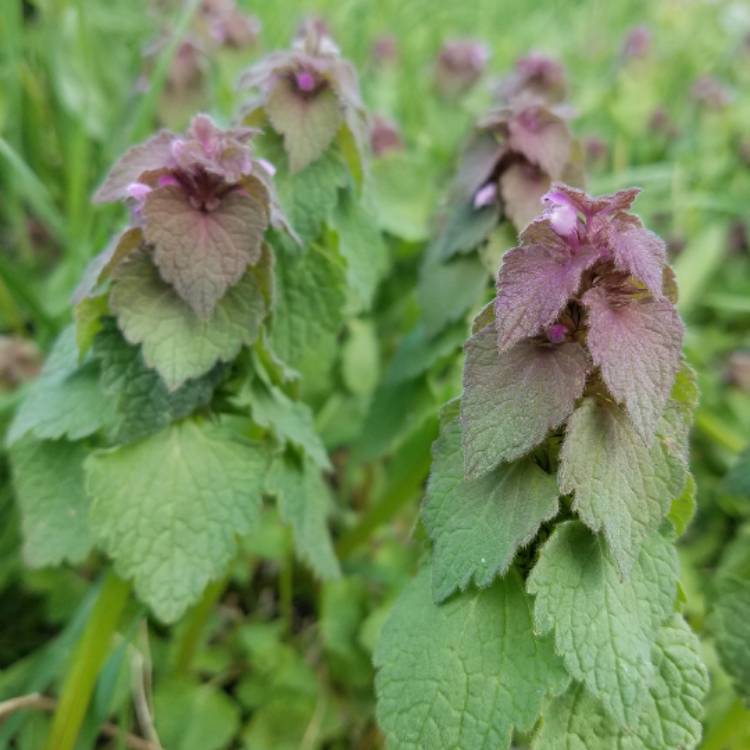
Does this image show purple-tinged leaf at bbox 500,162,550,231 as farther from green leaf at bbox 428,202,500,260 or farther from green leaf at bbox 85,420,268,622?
green leaf at bbox 85,420,268,622

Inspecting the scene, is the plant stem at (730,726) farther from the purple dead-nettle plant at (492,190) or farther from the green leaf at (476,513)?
the purple dead-nettle plant at (492,190)

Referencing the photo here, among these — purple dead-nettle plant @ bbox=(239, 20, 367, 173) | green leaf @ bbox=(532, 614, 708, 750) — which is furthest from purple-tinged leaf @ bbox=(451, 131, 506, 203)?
green leaf @ bbox=(532, 614, 708, 750)

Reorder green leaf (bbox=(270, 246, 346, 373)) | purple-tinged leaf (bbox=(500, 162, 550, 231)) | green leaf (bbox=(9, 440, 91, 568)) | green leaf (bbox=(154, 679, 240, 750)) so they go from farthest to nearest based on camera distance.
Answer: green leaf (bbox=(154, 679, 240, 750)) < purple-tinged leaf (bbox=(500, 162, 550, 231)) < green leaf (bbox=(270, 246, 346, 373)) < green leaf (bbox=(9, 440, 91, 568))

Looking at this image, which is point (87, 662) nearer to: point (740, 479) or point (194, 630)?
point (194, 630)

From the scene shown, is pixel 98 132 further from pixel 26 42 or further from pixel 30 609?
pixel 30 609

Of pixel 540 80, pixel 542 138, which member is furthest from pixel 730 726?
pixel 540 80

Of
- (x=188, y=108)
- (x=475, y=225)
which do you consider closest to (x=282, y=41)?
(x=188, y=108)
